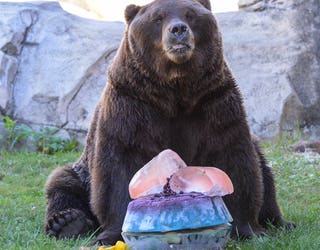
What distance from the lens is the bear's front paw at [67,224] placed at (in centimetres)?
477

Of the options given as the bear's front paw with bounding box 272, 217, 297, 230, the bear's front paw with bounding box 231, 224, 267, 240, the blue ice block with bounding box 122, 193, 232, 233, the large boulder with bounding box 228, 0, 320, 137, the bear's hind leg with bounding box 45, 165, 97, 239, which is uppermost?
the large boulder with bounding box 228, 0, 320, 137

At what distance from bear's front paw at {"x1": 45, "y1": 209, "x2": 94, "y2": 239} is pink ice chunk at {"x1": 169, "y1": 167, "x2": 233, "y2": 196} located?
1.22 meters

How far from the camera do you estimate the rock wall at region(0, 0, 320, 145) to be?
32.3ft

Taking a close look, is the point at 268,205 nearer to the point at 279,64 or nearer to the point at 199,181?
the point at 199,181

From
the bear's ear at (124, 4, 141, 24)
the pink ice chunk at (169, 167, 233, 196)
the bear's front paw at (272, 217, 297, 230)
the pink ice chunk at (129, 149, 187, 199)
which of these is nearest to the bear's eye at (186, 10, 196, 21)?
the bear's ear at (124, 4, 141, 24)

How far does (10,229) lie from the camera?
5.02m

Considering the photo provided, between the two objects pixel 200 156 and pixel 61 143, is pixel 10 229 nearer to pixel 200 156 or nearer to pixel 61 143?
pixel 200 156

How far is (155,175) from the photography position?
3.89 m

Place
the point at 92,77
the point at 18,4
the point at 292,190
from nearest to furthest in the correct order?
1. the point at 292,190
2. the point at 92,77
3. the point at 18,4

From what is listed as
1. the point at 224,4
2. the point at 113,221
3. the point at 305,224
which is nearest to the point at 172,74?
the point at 113,221

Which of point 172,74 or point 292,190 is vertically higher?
point 172,74

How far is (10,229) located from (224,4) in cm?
1049

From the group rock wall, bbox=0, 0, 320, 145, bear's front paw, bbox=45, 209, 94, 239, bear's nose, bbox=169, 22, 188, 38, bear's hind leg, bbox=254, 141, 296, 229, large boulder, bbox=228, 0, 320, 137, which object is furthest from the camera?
rock wall, bbox=0, 0, 320, 145

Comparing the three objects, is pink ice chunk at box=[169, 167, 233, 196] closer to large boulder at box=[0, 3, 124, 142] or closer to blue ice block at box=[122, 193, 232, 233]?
blue ice block at box=[122, 193, 232, 233]
